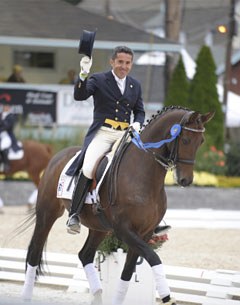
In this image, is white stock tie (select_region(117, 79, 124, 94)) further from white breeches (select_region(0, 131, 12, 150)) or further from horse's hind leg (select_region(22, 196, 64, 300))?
white breeches (select_region(0, 131, 12, 150))

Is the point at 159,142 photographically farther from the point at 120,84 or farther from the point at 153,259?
the point at 153,259

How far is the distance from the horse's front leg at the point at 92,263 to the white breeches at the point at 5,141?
10.5m

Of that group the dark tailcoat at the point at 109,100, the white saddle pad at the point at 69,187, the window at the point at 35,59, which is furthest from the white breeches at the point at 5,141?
the dark tailcoat at the point at 109,100

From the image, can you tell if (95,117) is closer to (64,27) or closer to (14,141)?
(14,141)

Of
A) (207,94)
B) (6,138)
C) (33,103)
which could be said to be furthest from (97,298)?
(33,103)

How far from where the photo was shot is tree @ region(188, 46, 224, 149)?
22516 mm

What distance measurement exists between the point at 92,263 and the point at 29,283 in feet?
2.20

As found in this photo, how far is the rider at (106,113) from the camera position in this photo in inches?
332

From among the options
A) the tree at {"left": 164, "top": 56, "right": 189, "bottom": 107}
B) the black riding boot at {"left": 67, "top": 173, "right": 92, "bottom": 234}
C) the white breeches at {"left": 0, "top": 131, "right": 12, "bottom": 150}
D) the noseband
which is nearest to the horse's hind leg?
the black riding boot at {"left": 67, "top": 173, "right": 92, "bottom": 234}

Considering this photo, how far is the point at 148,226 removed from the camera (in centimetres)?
793

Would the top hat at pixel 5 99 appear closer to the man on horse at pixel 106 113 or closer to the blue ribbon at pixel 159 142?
the man on horse at pixel 106 113

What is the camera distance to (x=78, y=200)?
8.45 metres

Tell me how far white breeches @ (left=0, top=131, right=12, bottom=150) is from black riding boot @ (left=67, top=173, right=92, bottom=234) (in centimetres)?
1084

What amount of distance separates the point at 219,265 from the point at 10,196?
943cm
